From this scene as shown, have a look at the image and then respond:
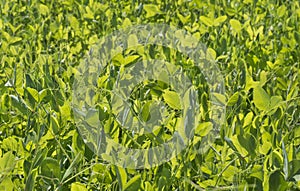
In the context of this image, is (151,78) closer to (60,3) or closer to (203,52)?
(203,52)

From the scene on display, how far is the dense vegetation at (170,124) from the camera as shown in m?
1.02

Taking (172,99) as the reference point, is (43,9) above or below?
below

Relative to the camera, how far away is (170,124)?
4.32 ft

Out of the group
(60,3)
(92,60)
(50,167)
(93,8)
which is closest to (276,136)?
(50,167)

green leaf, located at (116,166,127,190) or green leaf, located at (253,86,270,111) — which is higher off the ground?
green leaf, located at (253,86,270,111)

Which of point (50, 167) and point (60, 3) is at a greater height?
point (50, 167)

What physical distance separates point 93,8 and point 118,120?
1.85 m

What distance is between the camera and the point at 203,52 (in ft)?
6.92

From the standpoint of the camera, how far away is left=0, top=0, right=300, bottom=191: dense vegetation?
1019 mm

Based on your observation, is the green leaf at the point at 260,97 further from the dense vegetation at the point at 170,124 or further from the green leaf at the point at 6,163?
the green leaf at the point at 6,163

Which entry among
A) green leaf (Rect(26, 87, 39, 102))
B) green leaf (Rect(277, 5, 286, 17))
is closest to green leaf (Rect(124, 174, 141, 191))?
green leaf (Rect(26, 87, 39, 102))

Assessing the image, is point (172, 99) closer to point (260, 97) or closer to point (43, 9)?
point (260, 97)

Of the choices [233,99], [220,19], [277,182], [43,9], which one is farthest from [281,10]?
[277,182]

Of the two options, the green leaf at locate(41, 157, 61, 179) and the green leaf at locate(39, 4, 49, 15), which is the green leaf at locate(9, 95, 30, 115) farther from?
the green leaf at locate(39, 4, 49, 15)
